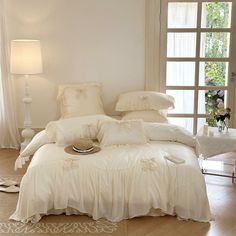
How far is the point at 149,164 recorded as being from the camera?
132 inches

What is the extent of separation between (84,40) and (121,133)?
65.1 inches

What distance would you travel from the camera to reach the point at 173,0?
488 cm

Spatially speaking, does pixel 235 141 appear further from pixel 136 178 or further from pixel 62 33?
pixel 62 33

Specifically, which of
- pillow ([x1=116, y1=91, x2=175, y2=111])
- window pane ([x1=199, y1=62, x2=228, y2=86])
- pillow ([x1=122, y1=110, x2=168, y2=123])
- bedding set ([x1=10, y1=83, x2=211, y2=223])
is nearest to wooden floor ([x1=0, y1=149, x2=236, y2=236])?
bedding set ([x1=10, y1=83, x2=211, y2=223])

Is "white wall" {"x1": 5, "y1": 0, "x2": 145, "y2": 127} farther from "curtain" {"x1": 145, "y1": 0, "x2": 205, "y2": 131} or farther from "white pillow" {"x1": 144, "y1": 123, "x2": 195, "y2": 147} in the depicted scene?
"white pillow" {"x1": 144, "y1": 123, "x2": 195, "y2": 147}

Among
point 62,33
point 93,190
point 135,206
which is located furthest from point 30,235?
point 62,33

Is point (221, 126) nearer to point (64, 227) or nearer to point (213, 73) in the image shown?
point (213, 73)

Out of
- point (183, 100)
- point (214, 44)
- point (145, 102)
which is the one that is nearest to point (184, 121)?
point (183, 100)

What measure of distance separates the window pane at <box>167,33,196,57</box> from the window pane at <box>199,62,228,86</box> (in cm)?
21

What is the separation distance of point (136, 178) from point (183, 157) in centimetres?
46

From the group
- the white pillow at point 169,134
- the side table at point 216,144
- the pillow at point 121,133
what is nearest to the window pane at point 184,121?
the side table at point 216,144

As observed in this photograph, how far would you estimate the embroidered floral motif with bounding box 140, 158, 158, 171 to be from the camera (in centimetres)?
332

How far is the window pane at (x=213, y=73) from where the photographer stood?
5.02m

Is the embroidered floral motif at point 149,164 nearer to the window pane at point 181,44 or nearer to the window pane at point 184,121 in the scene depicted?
the window pane at point 184,121
